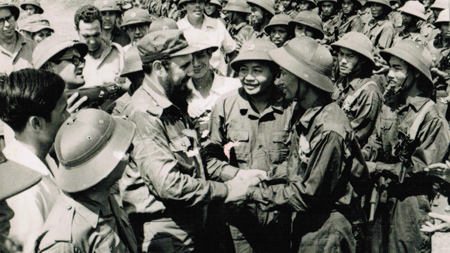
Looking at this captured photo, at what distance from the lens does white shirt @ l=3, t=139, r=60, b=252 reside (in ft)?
8.45

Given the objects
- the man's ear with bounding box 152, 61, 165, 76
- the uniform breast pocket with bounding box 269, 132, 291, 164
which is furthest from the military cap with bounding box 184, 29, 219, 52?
the uniform breast pocket with bounding box 269, 132, 291, 164

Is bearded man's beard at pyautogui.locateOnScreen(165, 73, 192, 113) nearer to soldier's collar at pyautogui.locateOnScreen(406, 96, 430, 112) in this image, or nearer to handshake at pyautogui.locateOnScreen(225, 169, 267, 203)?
handshake at pyautogui.locateOnScreen(225, 169, 267, 203)

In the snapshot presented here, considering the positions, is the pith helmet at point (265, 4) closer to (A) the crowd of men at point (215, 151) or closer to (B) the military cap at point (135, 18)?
(B) the military cap at point (135, 18)

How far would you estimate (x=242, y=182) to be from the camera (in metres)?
3.97

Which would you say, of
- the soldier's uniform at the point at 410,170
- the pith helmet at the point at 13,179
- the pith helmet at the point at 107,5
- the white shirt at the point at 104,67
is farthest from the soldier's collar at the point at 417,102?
the pith helmet at the point at 107,5

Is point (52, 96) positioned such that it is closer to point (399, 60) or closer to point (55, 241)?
point (55, 241)

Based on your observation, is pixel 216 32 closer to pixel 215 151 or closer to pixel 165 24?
pixel 165 24

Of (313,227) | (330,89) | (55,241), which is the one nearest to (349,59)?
(330,89)

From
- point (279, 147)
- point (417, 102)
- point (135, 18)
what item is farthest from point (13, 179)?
point (135, 18)

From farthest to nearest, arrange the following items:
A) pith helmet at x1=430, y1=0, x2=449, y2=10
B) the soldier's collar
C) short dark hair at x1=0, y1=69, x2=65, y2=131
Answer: pith helmet at x1=430, y1=0, x2=449, y2=10 < the soldier's collar < short dark hair at x1=0, y1=69, x2=65, y2=131

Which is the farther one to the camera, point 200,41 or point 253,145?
point 200,41

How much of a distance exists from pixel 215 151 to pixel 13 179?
8.46 ft

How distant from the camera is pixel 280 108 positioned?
4.77 m

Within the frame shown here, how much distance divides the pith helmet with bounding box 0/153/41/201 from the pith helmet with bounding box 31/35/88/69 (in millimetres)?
2341
